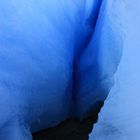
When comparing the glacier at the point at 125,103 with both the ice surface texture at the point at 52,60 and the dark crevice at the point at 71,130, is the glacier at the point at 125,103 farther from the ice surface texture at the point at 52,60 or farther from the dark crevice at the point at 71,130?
the dark crevice at the point at 71,130

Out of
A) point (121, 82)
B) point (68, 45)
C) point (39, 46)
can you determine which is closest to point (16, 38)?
point (39, 46)

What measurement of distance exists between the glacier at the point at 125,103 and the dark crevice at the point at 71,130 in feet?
1.12

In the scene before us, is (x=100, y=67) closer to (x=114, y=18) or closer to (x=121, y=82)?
(x=114, y=18)

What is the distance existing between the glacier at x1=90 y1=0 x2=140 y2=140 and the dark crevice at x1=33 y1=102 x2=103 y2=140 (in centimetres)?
34

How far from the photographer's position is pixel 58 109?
90 cm

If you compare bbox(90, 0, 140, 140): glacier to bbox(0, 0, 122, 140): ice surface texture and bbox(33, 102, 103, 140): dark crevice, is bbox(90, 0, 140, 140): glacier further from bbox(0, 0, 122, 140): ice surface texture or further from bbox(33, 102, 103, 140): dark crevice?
bbox(33, 102, 103, 140): dark crevice

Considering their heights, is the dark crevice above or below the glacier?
below

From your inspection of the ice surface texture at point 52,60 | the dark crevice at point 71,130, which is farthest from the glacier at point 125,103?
the dark crevice at point 71,130

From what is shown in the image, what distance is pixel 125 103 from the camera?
592mm

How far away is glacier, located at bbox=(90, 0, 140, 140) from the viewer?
1.84ft

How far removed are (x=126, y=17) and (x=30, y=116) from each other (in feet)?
1.20

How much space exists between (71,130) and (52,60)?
30 centimetres

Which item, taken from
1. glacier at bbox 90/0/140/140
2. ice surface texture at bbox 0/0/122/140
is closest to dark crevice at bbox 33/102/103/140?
ice surface texture at bbox 0/0/122/140

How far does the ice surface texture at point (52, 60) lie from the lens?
0.72 m
